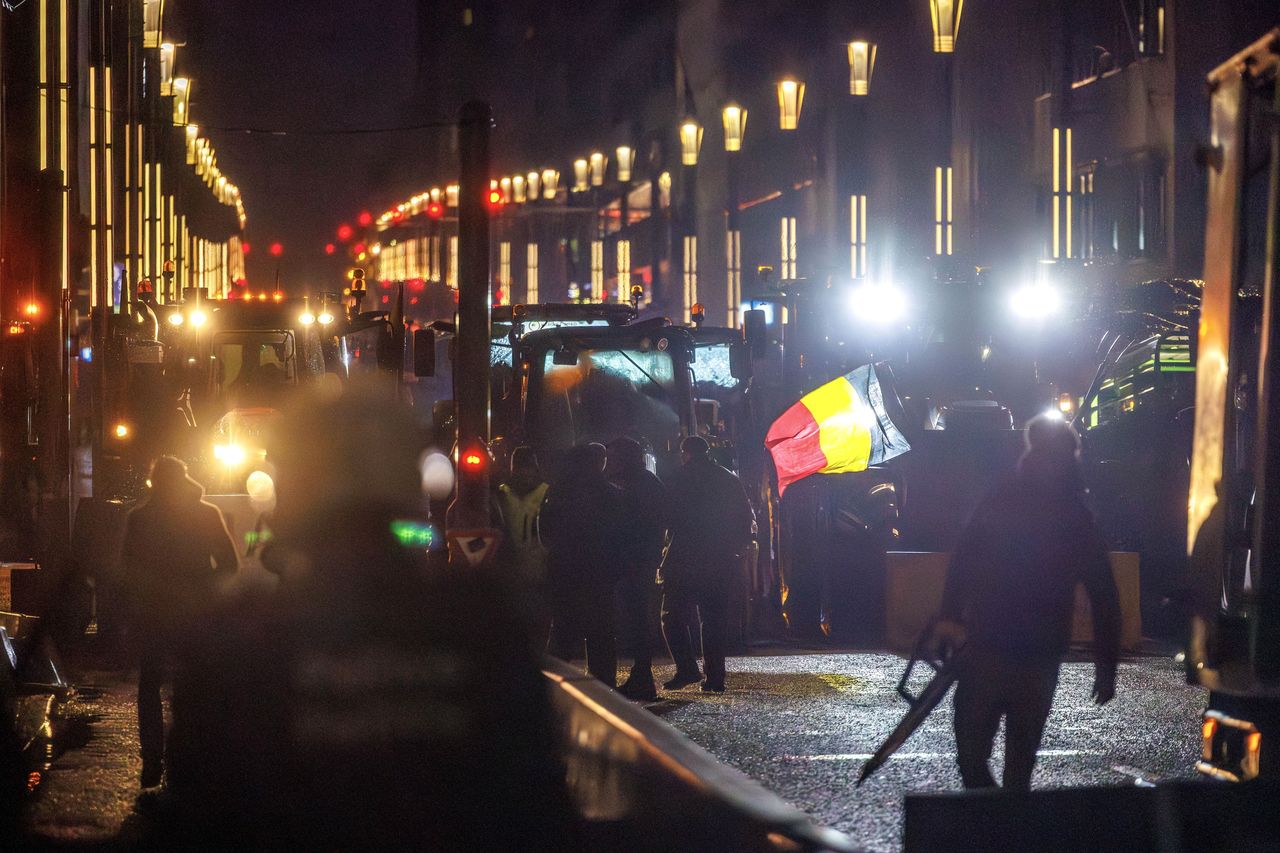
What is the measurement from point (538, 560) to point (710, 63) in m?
49.0

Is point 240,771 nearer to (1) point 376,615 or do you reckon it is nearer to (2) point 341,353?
(1) point 376,615

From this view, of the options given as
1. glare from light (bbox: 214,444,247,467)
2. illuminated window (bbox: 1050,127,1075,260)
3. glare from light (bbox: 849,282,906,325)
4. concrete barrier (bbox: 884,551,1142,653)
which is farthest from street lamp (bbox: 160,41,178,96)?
concrete barrier (bbox: 884,551,1142,653)

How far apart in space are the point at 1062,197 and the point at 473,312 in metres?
23.4

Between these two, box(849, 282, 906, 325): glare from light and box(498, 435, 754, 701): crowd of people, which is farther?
box(849, 282, 906, 325): glare from light

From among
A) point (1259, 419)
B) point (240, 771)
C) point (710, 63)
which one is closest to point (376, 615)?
point (240, 771)

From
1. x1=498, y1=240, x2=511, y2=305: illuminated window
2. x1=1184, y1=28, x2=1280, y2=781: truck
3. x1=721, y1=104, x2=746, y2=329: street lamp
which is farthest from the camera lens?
x1=498, y1=240, x2=511, y2=305: illuminated window

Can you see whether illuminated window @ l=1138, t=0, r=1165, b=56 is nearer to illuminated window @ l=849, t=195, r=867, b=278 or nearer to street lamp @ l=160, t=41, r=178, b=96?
illuminated window @ l=849, t=195, r=867, b=278

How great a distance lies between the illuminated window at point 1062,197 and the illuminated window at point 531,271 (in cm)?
2767

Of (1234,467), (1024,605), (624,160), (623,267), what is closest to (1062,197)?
(624,160)

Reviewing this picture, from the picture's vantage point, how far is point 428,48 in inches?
7259

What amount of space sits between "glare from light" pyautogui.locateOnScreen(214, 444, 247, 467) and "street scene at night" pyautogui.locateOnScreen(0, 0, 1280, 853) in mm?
60

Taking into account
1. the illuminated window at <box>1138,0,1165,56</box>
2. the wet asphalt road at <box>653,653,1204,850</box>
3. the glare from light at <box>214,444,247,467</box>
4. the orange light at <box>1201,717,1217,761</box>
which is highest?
the illuminated window at <box>1138,0,1165,56</box>

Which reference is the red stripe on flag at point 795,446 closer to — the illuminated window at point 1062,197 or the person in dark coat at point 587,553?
the person in dark coat at point 587,553

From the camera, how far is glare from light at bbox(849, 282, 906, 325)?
2731 centimetres
